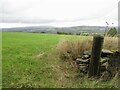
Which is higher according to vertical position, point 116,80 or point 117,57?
point 117,57

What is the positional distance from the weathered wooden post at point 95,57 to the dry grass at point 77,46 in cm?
162

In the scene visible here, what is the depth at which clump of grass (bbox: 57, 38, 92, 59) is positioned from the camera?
12.4 meters

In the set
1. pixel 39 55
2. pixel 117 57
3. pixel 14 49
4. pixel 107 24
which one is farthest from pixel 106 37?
pixel 14 49

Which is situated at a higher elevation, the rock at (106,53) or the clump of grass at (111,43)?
the clump of grass at (111,43)

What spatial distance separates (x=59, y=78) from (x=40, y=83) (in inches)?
33.6

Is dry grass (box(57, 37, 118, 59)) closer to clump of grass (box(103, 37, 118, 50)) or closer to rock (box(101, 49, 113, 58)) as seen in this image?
clump of grass (box(103, 37, 118, 50))

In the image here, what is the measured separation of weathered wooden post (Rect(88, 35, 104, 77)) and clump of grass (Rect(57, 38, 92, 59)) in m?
1.62

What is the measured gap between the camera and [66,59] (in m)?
12.3

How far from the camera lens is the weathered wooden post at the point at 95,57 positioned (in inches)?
422

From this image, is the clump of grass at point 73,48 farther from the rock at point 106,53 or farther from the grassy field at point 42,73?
the rock at point 106,53

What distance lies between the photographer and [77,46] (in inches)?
486

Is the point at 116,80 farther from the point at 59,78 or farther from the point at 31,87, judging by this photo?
the point at 31,87

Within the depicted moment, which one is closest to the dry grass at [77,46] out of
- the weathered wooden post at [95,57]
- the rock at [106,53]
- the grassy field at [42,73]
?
the grassy field at [42,73]

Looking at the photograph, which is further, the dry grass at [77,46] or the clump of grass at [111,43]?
the clump of grass at [111,43]
